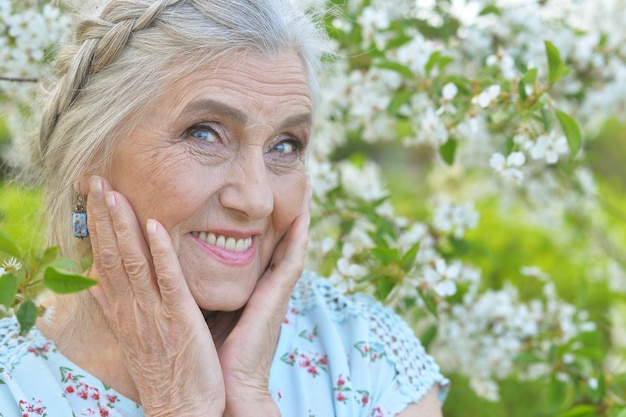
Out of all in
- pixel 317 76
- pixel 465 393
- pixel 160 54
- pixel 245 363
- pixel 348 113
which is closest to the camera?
pixel 160 54

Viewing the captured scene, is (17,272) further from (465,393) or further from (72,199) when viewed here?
(465,393)

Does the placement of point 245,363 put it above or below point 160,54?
below

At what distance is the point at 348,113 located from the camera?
3.25 metres

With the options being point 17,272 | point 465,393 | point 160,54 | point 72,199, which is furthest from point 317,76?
point 465,393

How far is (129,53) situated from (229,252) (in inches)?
23.3

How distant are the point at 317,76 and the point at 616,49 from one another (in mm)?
1615

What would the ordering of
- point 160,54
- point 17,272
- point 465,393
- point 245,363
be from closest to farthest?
point 17,272, point 160,54, point 245,363, point 465,393

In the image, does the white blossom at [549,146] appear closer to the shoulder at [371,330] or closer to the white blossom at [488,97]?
the white blossom at [488,97]

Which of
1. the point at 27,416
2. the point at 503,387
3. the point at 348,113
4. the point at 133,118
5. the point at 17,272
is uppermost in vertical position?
the point at 133,118

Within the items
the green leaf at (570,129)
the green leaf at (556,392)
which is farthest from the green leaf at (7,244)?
the green leaf at (556,392)

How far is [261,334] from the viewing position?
84.3 inches

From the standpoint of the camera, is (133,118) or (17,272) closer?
(17,272)

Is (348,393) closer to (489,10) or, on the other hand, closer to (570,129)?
(570,129)

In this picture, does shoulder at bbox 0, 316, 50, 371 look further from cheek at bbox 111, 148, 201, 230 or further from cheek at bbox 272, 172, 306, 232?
cheek at bbox 272, 172, 306, 232
